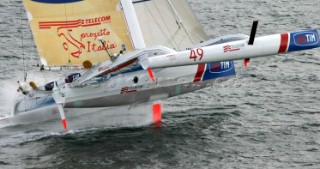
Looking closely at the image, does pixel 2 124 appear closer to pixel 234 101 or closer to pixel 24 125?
pixel 24 125

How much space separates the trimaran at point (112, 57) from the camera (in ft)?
102

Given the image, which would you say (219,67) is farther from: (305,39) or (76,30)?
(76,30)

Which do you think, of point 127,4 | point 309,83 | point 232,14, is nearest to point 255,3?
point 232,14

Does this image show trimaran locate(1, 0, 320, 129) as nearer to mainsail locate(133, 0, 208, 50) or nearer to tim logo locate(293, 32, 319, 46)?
tim logo locate(293, 32, 319, 46)

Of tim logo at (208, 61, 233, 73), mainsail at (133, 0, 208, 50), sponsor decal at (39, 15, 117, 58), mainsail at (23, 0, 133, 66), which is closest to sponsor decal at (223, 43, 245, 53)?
tim logo at (208, 61, 233, 73)

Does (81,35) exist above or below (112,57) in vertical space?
above

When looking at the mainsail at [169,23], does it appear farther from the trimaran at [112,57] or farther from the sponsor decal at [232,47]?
the sponsor decal at [232,47]

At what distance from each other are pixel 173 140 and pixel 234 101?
6.12 metres

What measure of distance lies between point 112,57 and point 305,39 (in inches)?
320

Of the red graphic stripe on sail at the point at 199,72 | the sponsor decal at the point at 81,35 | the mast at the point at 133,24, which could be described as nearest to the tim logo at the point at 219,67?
the red graphic stripe on sail at the point at 199,72

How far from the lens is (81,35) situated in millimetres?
32906

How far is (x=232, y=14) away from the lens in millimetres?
54844

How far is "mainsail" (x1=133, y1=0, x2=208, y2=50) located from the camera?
35531 millimetres

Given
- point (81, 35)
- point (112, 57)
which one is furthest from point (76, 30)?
point (112, 57)
